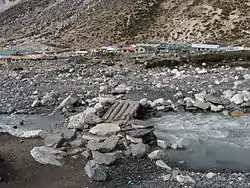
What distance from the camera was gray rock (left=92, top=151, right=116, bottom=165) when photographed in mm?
22672

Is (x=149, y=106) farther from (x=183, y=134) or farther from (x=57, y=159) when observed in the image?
(x=57, y=159)

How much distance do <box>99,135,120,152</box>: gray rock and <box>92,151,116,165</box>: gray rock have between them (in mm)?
705

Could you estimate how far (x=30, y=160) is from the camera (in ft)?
78.0

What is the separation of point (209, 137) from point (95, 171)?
781cm

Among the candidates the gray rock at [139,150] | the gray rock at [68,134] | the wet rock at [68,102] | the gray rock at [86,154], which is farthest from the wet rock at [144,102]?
the gray rock at [86,154]

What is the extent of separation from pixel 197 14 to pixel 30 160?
58951 mm

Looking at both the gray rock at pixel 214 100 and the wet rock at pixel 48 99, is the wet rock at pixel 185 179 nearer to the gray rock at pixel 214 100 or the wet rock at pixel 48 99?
the gray rock at pixel 214 100

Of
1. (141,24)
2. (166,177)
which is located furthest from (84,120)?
(141,24)

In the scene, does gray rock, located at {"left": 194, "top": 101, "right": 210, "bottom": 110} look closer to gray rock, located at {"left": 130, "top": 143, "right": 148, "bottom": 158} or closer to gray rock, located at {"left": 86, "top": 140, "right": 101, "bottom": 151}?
gray rock, located at {"left": 130, "top": 143, "right": 148, "bottom": 158}

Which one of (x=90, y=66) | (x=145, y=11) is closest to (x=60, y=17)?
(x=145, y=11)

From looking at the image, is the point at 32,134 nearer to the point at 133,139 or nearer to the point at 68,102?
the point at 133,139

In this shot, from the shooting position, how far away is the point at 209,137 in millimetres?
26562

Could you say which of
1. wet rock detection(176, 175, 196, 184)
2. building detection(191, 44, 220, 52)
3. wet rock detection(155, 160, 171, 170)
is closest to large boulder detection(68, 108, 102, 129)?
wet rock detection(155, 160, 171, 170)

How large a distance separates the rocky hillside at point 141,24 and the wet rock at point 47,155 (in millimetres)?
47183
